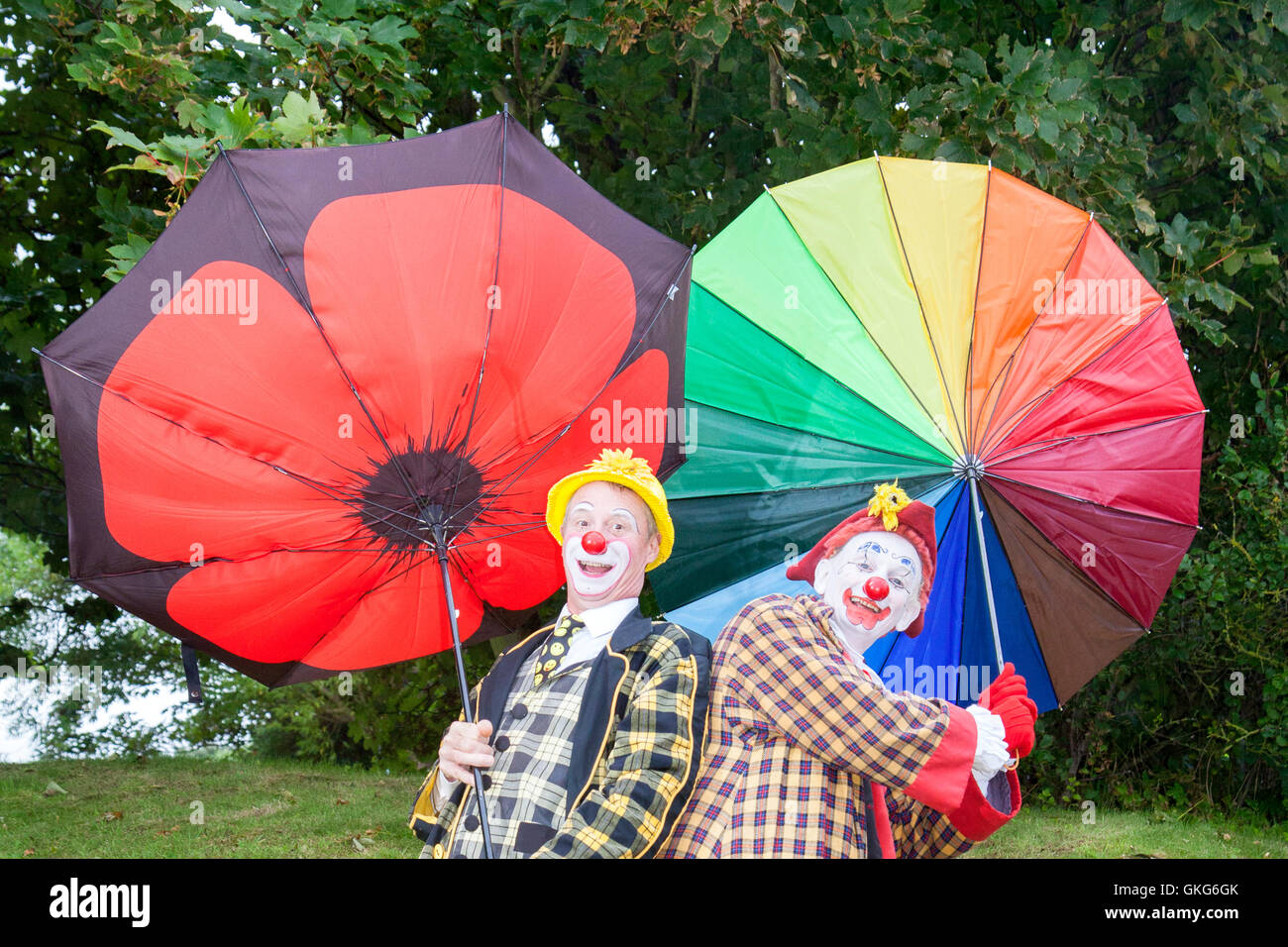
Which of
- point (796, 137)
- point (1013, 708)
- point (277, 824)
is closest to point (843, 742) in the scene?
point (1013, 708)

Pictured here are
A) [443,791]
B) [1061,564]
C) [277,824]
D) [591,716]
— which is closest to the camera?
[591,716]

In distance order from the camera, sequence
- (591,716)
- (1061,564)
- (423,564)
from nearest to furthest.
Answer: (591,716)
(423,564)
(1061,564)

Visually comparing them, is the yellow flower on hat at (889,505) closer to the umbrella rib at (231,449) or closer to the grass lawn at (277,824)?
the umbrella rib at (231,449)

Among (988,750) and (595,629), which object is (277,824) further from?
(988,750)

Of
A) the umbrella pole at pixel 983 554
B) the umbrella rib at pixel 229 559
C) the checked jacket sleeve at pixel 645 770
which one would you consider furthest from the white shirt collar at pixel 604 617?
the umbrella pole at pixel 983 554

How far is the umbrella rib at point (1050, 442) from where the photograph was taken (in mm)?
3740

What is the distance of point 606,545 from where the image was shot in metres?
3.19

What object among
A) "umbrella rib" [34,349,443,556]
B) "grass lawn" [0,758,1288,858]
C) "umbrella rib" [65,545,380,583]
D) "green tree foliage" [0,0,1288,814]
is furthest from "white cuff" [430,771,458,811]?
"grass lawn" [0,758,1288,858]

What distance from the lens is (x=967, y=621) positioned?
3.93 metres

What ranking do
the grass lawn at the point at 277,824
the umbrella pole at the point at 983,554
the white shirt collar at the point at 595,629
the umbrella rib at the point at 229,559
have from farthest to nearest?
the grass lawn at the point at 277,824, the umbrella pole at the point at 983,554, the umbrella rib at the point at 229,559, the white shirt collar at the point at 595,629

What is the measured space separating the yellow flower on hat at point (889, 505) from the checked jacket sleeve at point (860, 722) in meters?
0.47

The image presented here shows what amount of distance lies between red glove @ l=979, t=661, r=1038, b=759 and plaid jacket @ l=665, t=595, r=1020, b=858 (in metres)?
0.17

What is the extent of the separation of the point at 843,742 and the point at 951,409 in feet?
4.23

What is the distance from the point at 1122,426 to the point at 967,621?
0.83 metres
